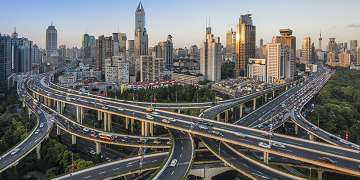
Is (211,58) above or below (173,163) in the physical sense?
above

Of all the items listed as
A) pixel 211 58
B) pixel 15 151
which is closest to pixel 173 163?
pixel 15 151

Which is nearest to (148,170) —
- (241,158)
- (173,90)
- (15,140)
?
(241,158)

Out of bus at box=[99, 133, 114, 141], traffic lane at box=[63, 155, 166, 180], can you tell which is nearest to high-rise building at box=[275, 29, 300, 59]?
bus at box=[99, 133, 114, 141]

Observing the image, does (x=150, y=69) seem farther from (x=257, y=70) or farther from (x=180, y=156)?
(x=180, y=156)

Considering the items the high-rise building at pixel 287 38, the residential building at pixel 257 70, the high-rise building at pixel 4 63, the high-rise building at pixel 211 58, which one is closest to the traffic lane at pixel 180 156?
the high-rise building at pixel 211 58

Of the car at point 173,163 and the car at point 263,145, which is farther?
the car at point 263,145

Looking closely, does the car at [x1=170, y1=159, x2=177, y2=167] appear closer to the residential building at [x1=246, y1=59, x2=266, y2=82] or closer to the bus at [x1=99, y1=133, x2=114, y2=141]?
the bus at [x1=99, y1=133, x2=114, y2=141]

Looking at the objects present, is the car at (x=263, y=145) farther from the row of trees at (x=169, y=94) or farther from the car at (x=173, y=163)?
the row of trees at (x=169, y=94)

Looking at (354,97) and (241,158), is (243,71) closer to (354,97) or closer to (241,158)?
(354,97)
